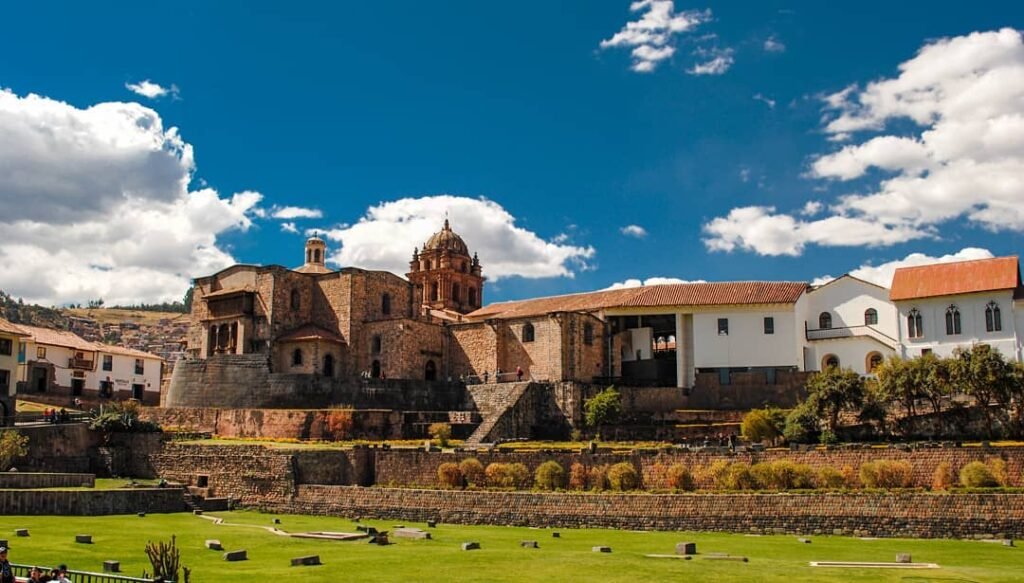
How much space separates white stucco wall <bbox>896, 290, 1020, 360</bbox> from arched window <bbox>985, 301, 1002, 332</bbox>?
0.48ft

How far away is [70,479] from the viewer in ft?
114

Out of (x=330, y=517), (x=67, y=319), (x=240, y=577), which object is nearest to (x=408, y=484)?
(x=330, y=517)

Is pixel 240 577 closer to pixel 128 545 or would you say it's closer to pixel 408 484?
pixel 128 545

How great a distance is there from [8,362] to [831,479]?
39.9 meters

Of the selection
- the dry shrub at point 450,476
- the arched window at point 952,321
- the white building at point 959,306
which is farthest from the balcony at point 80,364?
the arched window at point 952,321

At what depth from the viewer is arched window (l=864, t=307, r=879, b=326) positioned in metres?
54.3

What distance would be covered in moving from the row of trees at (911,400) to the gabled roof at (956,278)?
33.1ft

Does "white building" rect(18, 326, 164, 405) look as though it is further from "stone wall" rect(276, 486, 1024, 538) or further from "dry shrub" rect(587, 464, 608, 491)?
"dry shrub" rect(587, 464, 608, 491)

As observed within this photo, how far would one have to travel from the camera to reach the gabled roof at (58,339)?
6412cm

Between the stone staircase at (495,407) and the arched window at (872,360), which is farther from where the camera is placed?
the arched window at (872,360)

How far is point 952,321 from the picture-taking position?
2008 inches

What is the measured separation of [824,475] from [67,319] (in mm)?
139838

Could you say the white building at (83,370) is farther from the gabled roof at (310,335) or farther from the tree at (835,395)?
the tree at (835,395)

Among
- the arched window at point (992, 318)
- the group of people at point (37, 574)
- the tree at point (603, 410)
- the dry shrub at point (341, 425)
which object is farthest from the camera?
the arched window at point (992, 318)
